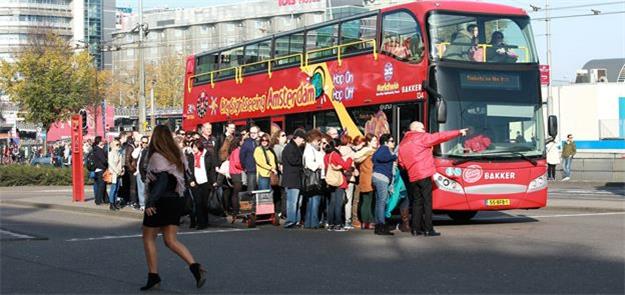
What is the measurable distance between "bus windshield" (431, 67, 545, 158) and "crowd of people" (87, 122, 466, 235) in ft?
4.22

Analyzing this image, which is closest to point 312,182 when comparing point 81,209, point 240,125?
point 240,125

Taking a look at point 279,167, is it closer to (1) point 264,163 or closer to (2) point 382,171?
(1) point 264,163

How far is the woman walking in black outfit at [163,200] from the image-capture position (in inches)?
428

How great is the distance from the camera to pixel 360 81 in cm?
2117

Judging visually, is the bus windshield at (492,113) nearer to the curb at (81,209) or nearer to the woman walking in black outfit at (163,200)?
the curb at (81,209)

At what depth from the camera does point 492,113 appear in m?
19.0

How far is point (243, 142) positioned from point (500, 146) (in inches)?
190

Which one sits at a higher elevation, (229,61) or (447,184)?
(229,61)

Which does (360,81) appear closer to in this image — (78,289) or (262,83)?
(262,83)

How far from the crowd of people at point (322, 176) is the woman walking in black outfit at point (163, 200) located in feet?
18.6

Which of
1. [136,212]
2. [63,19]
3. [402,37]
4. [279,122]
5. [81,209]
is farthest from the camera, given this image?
[63,19]

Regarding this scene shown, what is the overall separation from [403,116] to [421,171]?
2.63m

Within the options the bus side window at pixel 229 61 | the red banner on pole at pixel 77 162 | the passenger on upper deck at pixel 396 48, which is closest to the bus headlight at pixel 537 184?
the passenger on upper deck at pixel 396 48

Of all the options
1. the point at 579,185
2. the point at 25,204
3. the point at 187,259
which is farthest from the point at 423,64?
the point at 579,185
